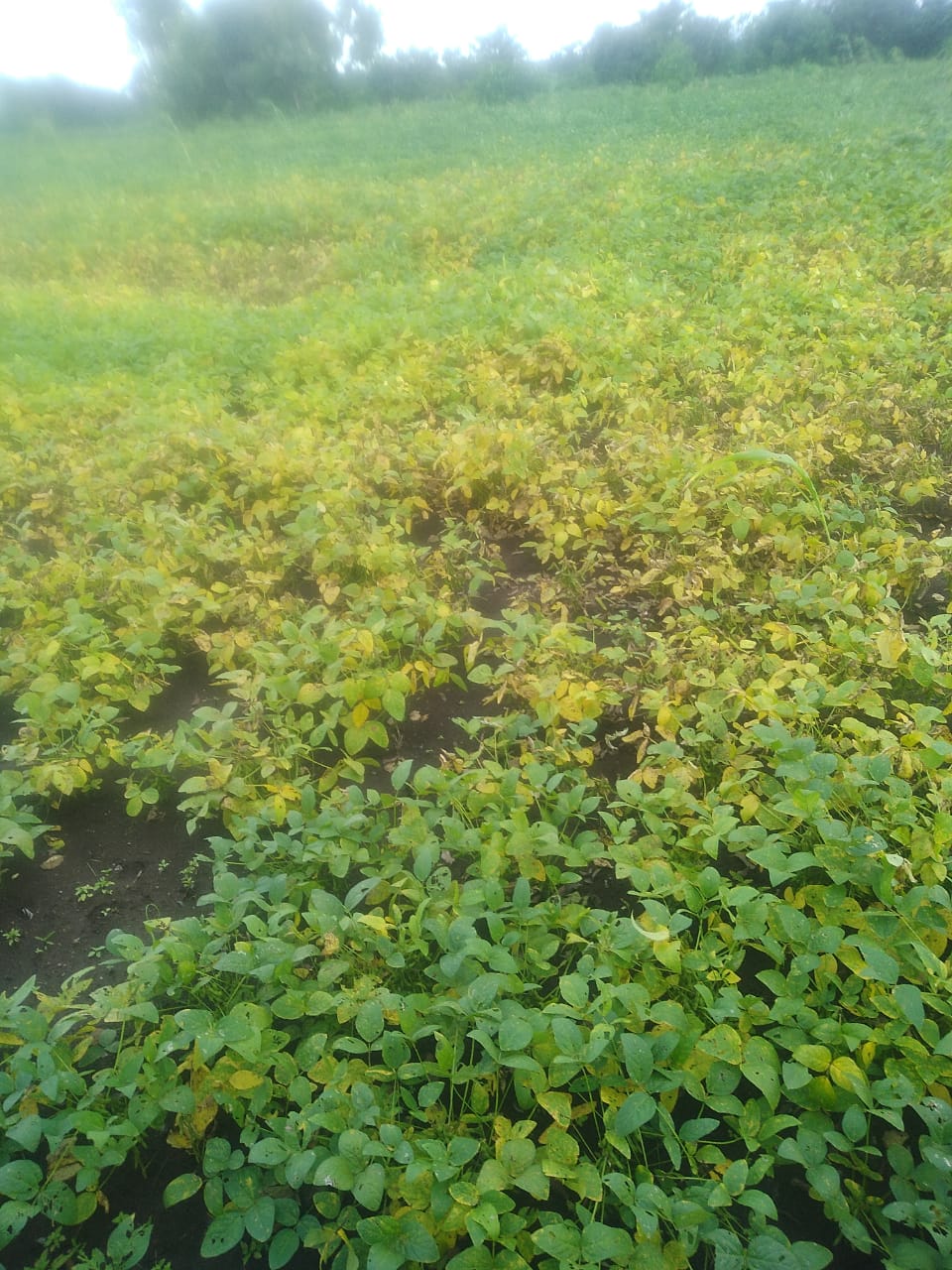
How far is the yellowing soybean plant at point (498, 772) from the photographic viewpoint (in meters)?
1.39

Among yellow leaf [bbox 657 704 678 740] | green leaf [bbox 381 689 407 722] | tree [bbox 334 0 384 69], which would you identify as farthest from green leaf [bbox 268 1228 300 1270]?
tree [bbox 334 0 384 69]

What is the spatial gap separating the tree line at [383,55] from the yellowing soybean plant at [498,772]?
724 centimetres

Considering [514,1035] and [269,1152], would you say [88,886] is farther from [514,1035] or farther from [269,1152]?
[514,1035]

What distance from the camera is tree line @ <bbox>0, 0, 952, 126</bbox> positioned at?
1034cm

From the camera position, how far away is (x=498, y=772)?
2133 mm

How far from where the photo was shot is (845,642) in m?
2.42

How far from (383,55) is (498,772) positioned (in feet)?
55.6

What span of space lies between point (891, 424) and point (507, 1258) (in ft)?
12.8

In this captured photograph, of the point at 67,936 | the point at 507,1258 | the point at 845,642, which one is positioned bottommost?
the point at 67,936

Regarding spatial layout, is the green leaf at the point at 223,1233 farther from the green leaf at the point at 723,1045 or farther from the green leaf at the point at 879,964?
the green leaf at the point at 879,964

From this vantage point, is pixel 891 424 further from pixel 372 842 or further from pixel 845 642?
pixel 372 842

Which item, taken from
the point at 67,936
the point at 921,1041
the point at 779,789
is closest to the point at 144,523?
the point at 67,936

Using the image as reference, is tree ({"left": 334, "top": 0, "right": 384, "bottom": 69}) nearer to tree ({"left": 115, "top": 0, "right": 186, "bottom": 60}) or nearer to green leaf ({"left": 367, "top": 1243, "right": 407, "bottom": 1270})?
tree ({"left": 115, "top": 0, "right": 186, "bottom": 60})

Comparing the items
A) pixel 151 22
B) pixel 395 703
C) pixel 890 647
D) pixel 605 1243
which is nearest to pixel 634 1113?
pixel 605 1243
